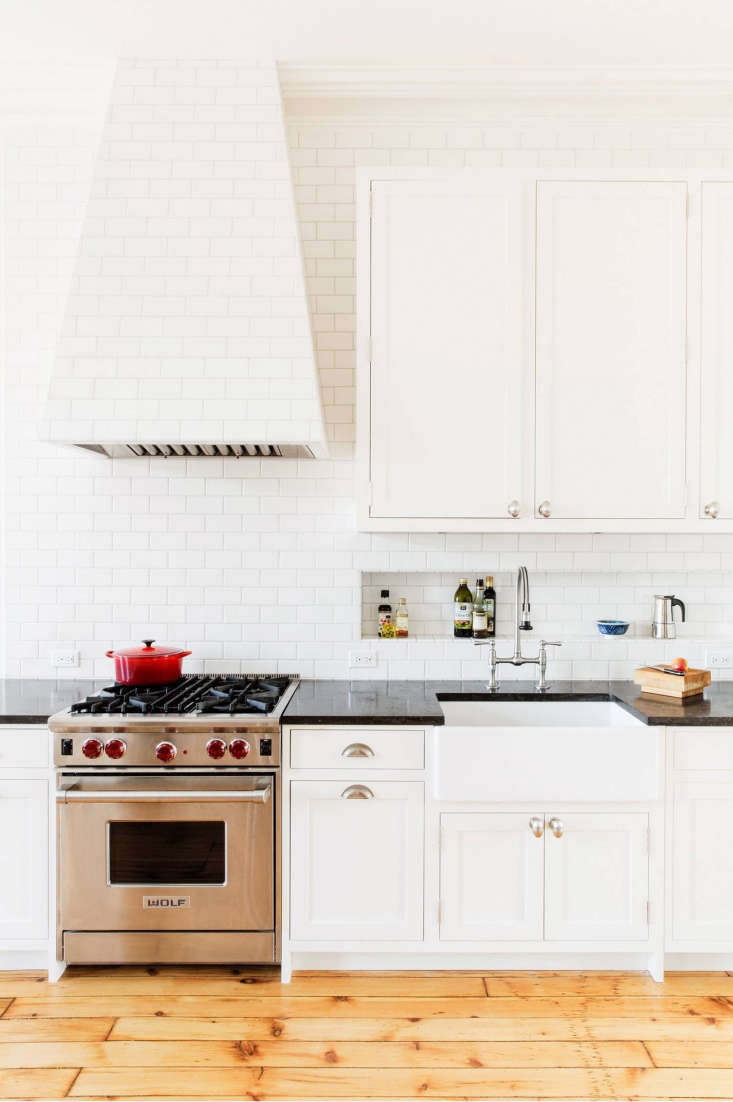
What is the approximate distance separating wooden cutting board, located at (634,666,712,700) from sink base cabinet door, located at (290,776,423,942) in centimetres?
103

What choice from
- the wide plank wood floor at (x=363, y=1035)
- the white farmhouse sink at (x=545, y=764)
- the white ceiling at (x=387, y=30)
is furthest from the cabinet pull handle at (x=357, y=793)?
the white ceiling at (x=387, y=30)

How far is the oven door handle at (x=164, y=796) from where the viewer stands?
2541 mm

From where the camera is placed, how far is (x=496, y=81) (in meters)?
3.08

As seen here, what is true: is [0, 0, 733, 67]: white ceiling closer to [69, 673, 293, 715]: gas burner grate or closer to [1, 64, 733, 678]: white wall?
[1, 64, 733, 678]: white wall

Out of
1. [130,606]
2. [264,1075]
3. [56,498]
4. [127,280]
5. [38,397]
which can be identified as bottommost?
[264,1075]

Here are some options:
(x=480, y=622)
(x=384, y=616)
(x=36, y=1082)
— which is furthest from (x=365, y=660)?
(x=36, y=1082)

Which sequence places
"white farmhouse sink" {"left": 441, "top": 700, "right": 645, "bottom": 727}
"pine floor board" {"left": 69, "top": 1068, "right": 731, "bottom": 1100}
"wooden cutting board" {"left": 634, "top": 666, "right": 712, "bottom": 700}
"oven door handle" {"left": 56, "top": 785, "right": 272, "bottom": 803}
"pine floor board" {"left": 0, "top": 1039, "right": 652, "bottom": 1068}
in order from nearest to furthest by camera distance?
"pine floor board" {"left": 69, "top": 1068, "right": 731, "bottom": 1100} → "pine floor board" {"left": 0, "top": 1039, "right": 652, "bottom": 1068} → "oven door handle" {"left": 56, "top": 785, "right": 272, "bottom": 803} → "wooden cutting board" {"left": 634, "top": 666, "right": 712, "bottom": 700} → "white farmhouse sink" {"left": 441, "top": 700, "right": 645, "bottom": 727}

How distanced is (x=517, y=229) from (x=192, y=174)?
126 centimetres

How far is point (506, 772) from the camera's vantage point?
2.56 meters

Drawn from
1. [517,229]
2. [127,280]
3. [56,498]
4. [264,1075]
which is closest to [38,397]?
[56,498]

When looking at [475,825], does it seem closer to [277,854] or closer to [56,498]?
→ [277,854]

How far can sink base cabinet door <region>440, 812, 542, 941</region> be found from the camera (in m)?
2.58

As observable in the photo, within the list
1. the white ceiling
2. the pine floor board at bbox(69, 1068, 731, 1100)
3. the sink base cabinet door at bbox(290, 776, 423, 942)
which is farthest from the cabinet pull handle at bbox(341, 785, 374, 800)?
the white ceiling

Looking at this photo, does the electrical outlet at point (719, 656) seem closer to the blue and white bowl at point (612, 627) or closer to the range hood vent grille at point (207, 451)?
the blue and white bowl at point (612, 627)
